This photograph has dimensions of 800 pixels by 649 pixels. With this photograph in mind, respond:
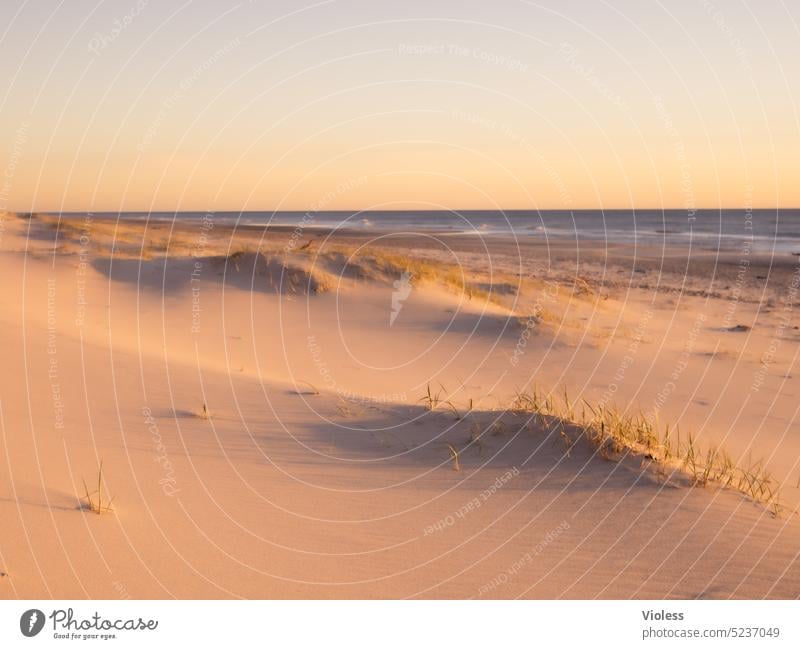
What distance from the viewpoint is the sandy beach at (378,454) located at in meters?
3.60

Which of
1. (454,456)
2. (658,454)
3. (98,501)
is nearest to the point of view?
(98,501)

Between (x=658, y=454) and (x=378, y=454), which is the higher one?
(x=658, y=454)

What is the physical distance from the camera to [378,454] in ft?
17.4

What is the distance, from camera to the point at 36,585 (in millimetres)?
3225

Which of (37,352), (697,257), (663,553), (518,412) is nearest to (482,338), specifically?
(518,412)
